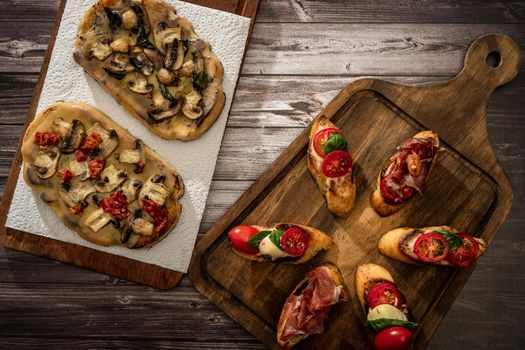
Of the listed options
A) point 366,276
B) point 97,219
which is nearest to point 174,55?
point 97,219

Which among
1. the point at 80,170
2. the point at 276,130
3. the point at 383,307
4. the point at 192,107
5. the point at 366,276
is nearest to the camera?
the point at 383,307

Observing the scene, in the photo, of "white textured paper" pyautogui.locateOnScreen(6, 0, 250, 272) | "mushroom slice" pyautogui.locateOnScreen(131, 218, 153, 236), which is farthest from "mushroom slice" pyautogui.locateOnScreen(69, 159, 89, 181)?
"mushroom slice" pyautogui.locateOnScreen(131, 218, 153, 236)

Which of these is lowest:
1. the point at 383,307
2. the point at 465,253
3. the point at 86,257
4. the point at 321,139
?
the point at 86,257

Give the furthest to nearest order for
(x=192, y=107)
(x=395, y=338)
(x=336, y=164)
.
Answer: (x=192, y=107), (x=336, y=164), (x=395, y=338)

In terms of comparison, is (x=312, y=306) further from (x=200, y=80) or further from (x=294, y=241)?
(x=200, y=80)

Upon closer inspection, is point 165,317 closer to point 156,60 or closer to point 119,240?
point 119,240

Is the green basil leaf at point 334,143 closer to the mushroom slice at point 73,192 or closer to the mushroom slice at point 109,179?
the mushroom slice at point 109,179

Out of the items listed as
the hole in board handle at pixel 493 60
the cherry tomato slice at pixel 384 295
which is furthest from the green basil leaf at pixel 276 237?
the hole in board handle at pixel 493 60
